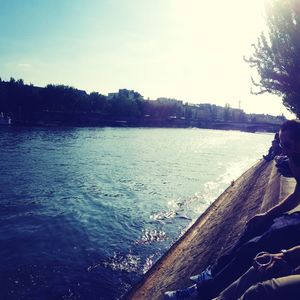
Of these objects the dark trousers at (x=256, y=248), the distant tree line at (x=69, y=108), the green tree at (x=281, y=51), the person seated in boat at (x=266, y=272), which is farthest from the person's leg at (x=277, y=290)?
the distant tree line at (x=69, y=108)

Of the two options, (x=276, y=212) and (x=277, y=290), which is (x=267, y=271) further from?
(x=276, y=212)

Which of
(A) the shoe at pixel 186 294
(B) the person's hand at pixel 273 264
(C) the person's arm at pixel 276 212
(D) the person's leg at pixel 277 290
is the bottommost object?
(A) the shoe at pixel 186 294

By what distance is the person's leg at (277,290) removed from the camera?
3832 millimetres

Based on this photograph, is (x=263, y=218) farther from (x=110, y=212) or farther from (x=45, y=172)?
(x=45, y=172)

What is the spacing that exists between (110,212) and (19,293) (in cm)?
903

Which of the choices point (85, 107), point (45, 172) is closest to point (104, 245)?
point (45, 172)

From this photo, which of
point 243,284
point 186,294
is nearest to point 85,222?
point 186,294

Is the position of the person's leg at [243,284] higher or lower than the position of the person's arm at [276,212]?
lower

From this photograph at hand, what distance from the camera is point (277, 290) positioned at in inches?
152

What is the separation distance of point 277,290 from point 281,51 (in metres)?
13.6

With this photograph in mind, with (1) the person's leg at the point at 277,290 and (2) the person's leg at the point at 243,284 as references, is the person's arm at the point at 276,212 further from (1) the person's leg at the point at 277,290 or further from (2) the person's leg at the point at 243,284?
(1) the person's leg at the point at 277,290

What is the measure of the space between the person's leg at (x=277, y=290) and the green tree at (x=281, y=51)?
1262 centimetres

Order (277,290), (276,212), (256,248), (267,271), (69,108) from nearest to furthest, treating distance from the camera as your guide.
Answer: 1. (277,290)
2. (267,271)
3. (256,248)
4. (276,212)
5. (69,108)

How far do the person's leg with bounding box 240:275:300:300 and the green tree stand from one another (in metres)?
12.6
